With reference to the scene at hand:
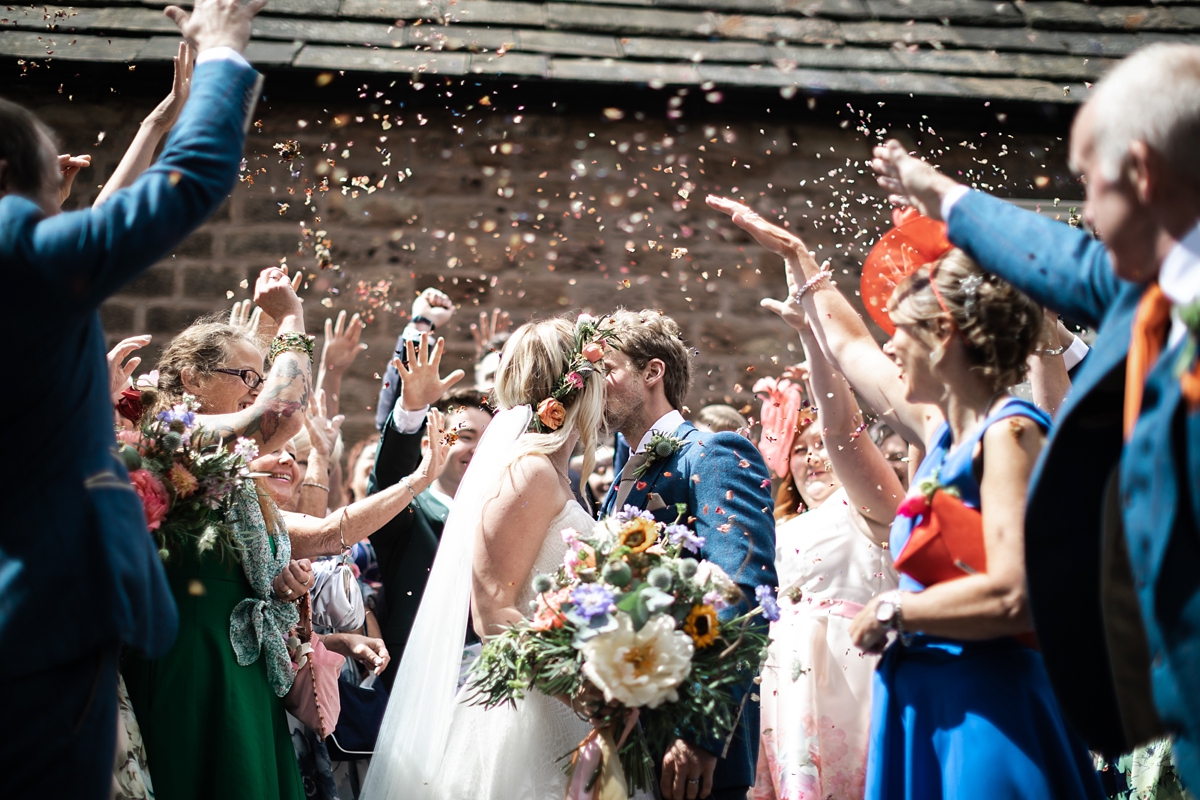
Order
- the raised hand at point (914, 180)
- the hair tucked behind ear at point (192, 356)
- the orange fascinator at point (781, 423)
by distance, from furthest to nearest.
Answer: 1. the orange fascinator at point (781, 423)
2. the hair tucked behind ear at point (192, 356)
3. the raised hand at point (914, 180)

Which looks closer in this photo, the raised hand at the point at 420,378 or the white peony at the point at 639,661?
the white peony at the point at 639,661

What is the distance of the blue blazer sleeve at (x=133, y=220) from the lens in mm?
1935

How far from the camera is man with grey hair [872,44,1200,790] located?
1582mm

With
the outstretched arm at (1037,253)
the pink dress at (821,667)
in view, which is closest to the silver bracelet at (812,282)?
the outstretched arm at (1037,253)

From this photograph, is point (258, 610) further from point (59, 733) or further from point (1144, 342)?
point (1144, 342)

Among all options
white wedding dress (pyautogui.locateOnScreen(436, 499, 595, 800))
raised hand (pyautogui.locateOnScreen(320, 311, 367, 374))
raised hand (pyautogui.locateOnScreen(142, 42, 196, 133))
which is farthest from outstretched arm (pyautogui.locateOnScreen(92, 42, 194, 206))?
raised hand (pyautogui.locateOnScreen(320, 311, 367, 374))

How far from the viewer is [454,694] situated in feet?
11.0

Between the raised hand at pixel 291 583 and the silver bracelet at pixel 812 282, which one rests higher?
the silver bracelet at pixel 812 282

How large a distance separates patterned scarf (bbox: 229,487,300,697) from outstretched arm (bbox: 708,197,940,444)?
1806mm

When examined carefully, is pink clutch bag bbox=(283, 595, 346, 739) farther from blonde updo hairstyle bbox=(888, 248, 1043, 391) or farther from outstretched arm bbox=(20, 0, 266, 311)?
blonde updo hairstyle bbox=(888, 248, 1043, 391)

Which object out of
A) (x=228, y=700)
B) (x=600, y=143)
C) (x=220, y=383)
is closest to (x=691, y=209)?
(x=600, y=143)

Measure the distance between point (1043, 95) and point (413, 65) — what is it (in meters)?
4.60

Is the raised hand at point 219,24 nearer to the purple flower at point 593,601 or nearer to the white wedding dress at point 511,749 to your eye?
the purple flower at point 593,601

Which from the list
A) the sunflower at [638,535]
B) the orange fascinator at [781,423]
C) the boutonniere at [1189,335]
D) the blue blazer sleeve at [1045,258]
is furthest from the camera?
the orange fascinator at [781,423]
